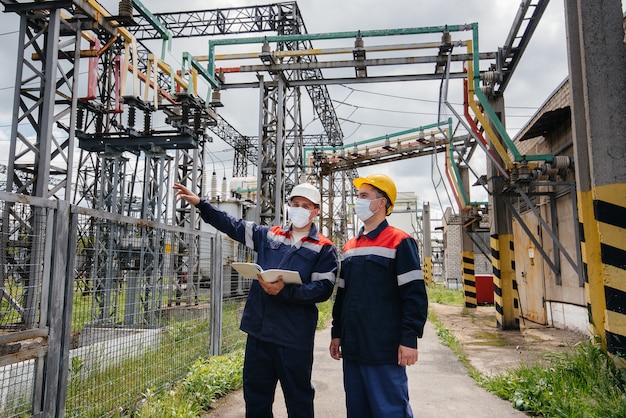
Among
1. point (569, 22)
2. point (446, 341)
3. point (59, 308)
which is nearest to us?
point (59, 308)

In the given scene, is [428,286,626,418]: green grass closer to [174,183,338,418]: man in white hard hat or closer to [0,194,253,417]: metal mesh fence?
[174,183,338,418]: man in white hard hat

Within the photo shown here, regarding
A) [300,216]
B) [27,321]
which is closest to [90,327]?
[27,321]

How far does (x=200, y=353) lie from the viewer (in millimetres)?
5867

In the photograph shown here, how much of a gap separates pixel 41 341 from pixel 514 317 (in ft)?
31.7

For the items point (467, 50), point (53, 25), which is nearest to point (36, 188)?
point (53, 25)

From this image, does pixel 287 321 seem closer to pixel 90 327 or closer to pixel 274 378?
pixel 274 378

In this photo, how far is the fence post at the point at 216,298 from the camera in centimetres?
616

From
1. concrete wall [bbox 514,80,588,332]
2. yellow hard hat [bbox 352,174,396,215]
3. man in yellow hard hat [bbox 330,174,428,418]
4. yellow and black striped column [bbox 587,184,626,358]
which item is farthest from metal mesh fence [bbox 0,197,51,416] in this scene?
concrete wall [bbox 514,80,588,332]

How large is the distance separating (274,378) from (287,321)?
444mm

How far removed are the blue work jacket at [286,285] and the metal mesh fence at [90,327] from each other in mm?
1083

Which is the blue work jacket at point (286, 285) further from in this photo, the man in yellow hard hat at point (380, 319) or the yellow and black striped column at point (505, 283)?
the yellow and black striped column at point (505, 283)

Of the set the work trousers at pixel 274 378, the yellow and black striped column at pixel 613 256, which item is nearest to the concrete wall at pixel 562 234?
the yellow and black striped column at pixel 613 256

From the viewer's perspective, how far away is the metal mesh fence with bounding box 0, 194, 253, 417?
3.09m

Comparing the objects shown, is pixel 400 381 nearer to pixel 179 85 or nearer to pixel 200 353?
pixel 200 353
